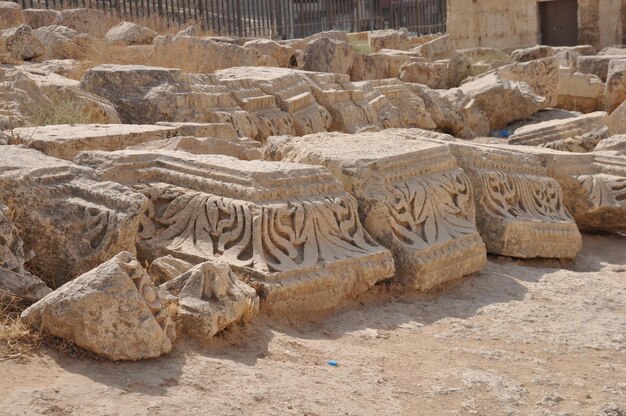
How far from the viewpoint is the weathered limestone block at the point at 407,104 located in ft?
34.1

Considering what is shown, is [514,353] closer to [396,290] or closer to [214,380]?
[396,290]

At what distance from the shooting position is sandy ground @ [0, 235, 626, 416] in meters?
2.85

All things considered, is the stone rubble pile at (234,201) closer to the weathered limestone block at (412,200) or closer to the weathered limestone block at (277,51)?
the weathered limestone block at (412,200)

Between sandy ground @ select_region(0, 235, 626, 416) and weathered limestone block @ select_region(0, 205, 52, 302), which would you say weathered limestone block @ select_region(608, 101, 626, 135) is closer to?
sandy ground @ select_region(0, 235, 626, 416)

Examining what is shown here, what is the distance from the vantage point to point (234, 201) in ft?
13.8

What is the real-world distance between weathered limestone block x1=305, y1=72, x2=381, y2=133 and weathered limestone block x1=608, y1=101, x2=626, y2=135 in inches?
96.4

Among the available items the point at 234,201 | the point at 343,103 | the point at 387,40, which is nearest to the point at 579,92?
the point at 343,103

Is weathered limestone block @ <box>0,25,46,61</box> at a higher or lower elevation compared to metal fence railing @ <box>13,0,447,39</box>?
lower

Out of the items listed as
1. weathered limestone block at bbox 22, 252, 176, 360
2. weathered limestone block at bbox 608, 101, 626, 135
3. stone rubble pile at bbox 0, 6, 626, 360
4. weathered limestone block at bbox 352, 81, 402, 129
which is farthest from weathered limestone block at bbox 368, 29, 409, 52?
weathered limestone block at bbox 22, 252, 176, 360

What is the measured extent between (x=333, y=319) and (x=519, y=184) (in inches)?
84.8

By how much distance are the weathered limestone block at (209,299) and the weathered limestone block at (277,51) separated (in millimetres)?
9132

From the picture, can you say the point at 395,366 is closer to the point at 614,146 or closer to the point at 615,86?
the point at 614,146

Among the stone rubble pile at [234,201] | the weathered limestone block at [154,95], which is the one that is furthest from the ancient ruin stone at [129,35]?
the weathered limestone block at [154,95]

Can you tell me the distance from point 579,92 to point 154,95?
8.14 meters
